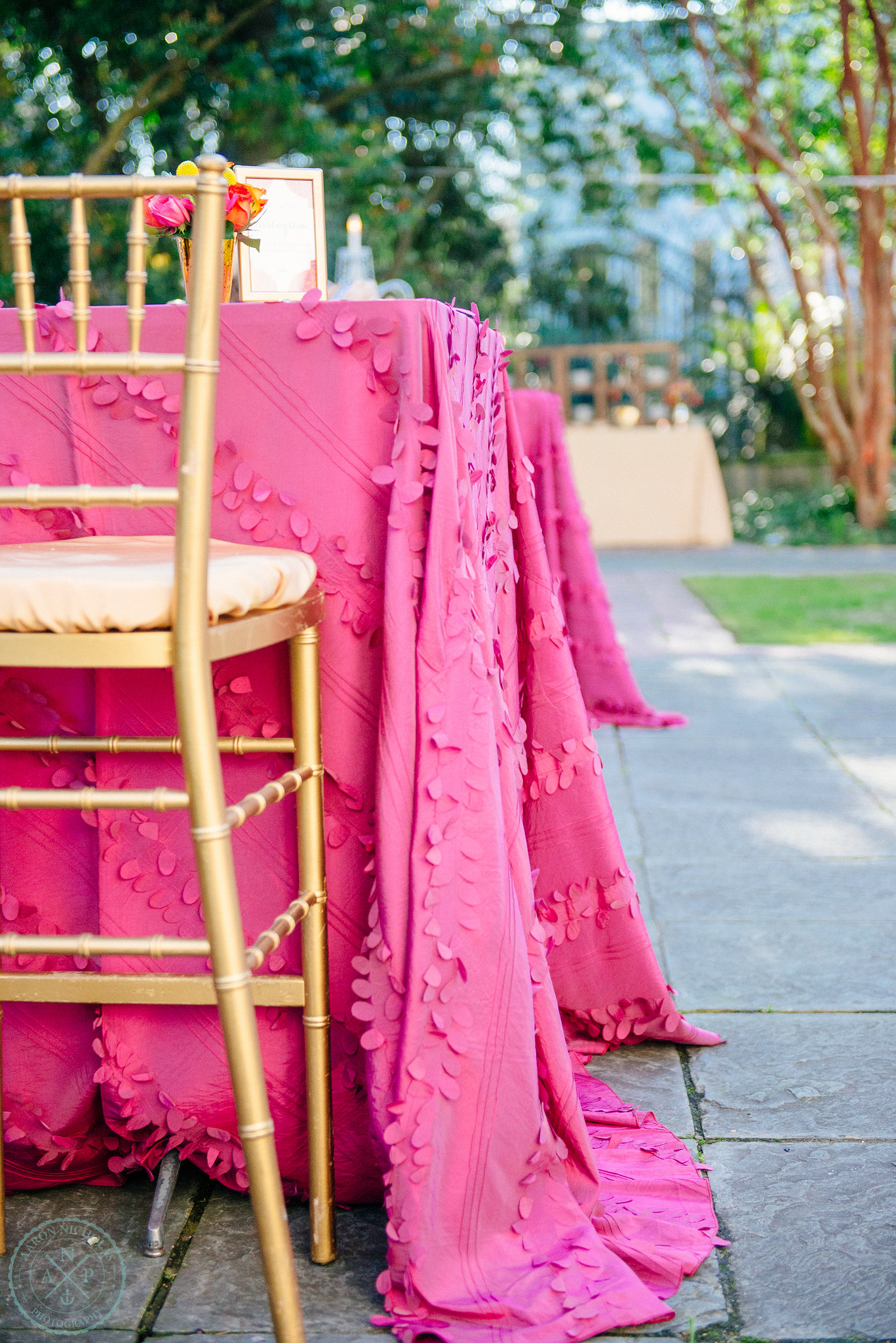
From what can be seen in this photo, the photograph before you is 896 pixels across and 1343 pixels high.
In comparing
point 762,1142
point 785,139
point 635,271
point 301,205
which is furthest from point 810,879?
point 635,271

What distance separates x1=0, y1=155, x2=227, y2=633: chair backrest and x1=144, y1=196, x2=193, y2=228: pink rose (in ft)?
1.94

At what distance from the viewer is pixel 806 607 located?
5113mm

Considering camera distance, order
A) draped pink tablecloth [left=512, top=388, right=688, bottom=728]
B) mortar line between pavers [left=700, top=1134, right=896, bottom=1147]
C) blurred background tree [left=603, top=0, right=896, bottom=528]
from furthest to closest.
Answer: blurred background tree [left=603, top=0, right=896, bottom=528]
draped pink tablecloth [left=512, top=388, right=688, bottom=728]
mortar line between pavers [left=700, top=1134, right=896, bottom=1147]

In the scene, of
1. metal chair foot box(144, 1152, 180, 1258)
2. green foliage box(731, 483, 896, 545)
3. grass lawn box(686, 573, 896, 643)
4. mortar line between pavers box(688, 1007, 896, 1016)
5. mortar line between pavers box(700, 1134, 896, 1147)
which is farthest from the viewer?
green foliage box(731, 483, 896, 545)

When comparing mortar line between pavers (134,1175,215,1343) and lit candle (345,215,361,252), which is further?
lit candle (345,215,361,252)

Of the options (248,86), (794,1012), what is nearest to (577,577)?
(794,1012)

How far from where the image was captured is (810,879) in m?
2.14

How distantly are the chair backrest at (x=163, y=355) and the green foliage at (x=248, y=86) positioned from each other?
678 centimetres

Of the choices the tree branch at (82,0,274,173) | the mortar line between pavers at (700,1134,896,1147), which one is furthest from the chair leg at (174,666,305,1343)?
the tree branch at (82,0,274,173)

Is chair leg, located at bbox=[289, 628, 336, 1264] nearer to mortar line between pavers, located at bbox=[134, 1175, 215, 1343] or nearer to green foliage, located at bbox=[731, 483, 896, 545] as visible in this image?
mortar line between pavers, located at bbox=[134, 1175, 215, 1343]

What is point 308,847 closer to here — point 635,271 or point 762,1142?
point 762,1142

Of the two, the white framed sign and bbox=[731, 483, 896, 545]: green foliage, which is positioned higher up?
the white framed sign

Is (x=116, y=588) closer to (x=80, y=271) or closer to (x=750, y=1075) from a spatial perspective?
(x=80, y=271)

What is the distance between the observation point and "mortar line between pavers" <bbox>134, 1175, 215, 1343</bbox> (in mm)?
1058
